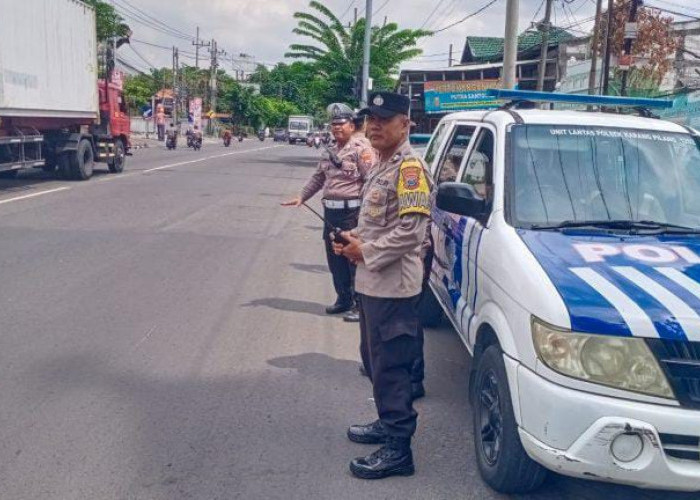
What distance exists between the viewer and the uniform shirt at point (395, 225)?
3.53 metres

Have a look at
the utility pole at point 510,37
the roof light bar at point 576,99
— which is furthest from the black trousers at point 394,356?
the utility pole at point 510,37

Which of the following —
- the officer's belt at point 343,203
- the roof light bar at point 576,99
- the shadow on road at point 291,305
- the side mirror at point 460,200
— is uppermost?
the roof light bar at point 576,99

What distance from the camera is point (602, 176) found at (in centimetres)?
420

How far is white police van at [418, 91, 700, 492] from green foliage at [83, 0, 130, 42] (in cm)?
4217

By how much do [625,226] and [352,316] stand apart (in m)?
3.30

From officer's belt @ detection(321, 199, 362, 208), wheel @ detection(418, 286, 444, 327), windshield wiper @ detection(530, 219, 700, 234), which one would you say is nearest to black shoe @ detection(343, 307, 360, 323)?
wheel @ detection(418, 286, 444, 327)

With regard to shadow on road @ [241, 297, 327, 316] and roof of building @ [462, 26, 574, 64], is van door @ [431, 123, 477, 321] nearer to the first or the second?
shadow on road @ [241, 297, 327, 316]

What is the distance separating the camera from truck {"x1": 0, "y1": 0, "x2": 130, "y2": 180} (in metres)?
15.2

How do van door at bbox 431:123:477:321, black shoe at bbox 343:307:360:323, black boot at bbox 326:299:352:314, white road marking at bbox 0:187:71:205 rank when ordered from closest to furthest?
van door at bbox 431:123:477:321 < black shoe at bbox 343:307:360:323 < black boot at bbox 326:299:352:314 < white road marking at bbox 0:187:71:205

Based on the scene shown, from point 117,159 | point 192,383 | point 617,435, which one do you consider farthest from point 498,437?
point 117,159

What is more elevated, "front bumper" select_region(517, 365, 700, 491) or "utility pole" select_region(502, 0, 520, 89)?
"utility pole" select_region(502, 0, 520, 89)

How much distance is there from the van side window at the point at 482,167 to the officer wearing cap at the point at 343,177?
1442mm

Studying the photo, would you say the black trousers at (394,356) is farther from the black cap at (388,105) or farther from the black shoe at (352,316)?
the black shoe at (352,316)

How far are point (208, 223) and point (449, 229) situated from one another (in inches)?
309
